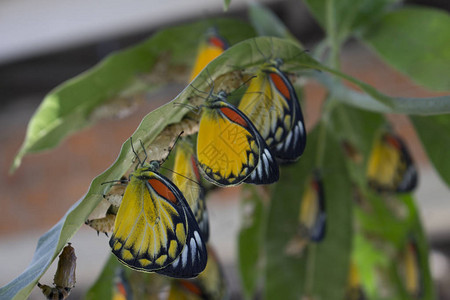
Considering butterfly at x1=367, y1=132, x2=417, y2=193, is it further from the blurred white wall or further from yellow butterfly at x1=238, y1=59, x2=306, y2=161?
the blurred white wall

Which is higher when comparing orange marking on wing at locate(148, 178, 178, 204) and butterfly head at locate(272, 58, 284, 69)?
butterfly head at locate(272, 58, 284, 69)

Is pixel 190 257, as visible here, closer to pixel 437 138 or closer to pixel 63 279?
pixel 63 279

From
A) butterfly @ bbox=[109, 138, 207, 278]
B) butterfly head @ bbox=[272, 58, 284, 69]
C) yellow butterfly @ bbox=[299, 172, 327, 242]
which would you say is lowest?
butterfly @ bbox=[109, 138, 207, 278]

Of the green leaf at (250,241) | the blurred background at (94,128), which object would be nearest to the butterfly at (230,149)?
the green leaf at (250,241)

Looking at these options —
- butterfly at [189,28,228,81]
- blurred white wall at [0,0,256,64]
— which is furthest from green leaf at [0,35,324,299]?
blurred white wall at [0,0,256,64]

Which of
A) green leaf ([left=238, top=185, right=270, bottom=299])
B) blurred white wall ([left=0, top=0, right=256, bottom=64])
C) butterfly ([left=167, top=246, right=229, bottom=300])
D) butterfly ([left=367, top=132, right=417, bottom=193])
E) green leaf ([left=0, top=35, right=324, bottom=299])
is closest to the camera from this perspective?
green leaf ([left=0, top=35, right=324, bottom=299])

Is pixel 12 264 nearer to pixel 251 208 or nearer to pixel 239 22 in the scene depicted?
pixel 251 208

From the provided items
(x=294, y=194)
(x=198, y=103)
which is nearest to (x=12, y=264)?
(x=294, y=194)
